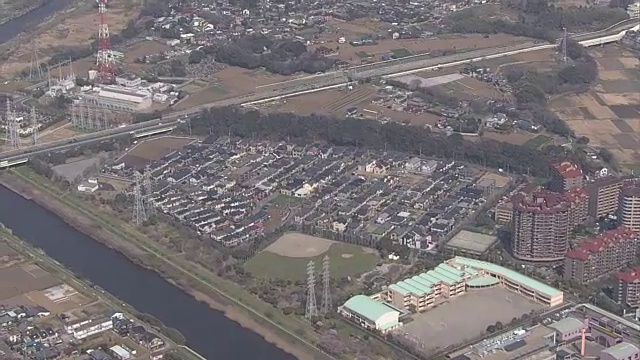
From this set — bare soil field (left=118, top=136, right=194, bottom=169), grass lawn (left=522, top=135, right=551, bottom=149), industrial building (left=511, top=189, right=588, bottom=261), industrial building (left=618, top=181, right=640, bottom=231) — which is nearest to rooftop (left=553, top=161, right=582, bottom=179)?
industrial building (left=618, top=181, right=640, bottom=231)

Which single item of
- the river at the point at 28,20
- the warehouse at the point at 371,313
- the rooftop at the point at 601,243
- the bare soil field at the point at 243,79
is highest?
the rooftop at the point at 601,243

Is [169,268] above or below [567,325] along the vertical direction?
below

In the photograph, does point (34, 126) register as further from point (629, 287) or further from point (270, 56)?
point (629, 287)

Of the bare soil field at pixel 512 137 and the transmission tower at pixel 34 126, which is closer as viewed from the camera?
the bare soil field at pixel 512 137

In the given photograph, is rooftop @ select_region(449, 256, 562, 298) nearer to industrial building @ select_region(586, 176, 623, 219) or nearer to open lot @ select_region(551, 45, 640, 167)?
industrial building @ select_region(586, 176, 623, 219)

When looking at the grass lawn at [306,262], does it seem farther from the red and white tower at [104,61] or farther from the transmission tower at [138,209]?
the red and white tower at [104,61]

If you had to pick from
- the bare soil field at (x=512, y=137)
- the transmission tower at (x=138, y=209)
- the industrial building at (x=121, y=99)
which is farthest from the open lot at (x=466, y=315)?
the industrial building at (x=121, y=99)

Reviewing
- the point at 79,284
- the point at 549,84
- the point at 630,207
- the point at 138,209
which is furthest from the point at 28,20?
the point at 630,207

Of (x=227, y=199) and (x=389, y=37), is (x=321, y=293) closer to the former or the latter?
(x=227, y=199)
